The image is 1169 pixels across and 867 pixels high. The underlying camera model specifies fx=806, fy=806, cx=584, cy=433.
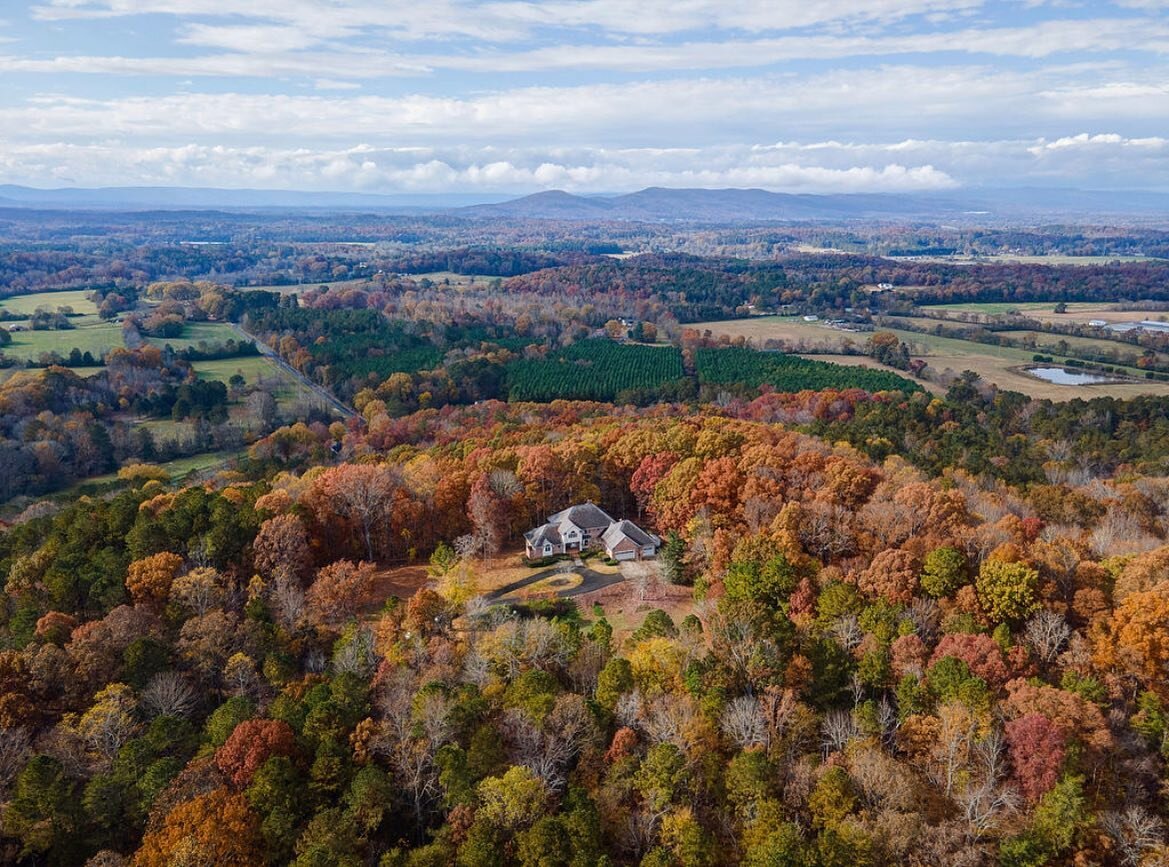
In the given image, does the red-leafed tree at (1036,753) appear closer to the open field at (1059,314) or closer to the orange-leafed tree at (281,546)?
the orange-leafed tree at (281,546)

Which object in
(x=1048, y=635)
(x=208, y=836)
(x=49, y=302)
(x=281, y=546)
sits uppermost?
(x=49, y=302)

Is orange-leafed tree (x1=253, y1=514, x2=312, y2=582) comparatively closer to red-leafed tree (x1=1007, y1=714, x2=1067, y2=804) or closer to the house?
the house

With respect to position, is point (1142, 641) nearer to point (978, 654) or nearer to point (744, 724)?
point (978, 654)

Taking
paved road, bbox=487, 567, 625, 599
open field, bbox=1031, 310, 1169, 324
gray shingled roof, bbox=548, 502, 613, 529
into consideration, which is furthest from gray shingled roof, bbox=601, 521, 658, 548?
open field, bbox=1031, 310, 1169, 324

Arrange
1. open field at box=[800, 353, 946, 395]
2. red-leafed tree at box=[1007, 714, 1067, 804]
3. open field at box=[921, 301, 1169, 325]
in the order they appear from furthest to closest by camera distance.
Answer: open field at box=[921, 301, 1169, 325]
open field at box=[800, 353, 946, 395]
red-leafed tree at box=[1007, 714, 1067, 804]

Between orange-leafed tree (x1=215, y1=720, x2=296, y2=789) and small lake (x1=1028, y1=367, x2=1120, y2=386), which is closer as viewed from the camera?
orange-leafed tree (x1=215, y1=720, x2=296, y2=789)

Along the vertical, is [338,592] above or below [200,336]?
below

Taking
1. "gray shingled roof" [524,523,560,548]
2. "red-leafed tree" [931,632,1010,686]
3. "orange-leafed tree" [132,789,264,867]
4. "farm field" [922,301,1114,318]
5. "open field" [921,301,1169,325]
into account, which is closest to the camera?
"orange-leafed tree" [132,789,264,867]

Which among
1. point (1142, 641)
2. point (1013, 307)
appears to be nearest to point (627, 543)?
point (1142, 641)
